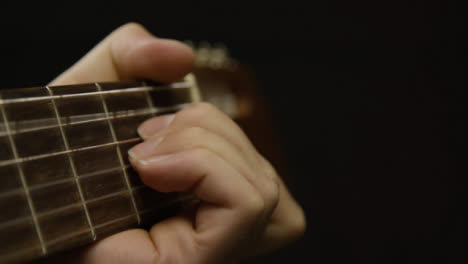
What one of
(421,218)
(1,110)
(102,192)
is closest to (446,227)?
(421,218)

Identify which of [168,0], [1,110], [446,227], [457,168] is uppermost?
[168,0]

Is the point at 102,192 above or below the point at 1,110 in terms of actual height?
below

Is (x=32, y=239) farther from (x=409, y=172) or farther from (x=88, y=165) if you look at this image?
(x=409, y=172)

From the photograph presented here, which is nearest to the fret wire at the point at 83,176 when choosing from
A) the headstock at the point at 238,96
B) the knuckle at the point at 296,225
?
the knuckle at the point at 296,225

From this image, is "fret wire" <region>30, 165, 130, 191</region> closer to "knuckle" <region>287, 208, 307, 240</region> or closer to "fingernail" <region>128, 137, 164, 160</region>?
"fingernail" <region>128, 137, 164, 160</region>

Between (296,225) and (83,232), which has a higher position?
(83,232)

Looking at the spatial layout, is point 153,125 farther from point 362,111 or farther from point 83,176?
point 362,111

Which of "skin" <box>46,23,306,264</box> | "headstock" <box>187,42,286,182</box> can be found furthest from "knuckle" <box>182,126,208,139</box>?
"headstock" <box>187,42,286,182</box>

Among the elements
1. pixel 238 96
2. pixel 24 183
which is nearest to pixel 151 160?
pixel 24 183
